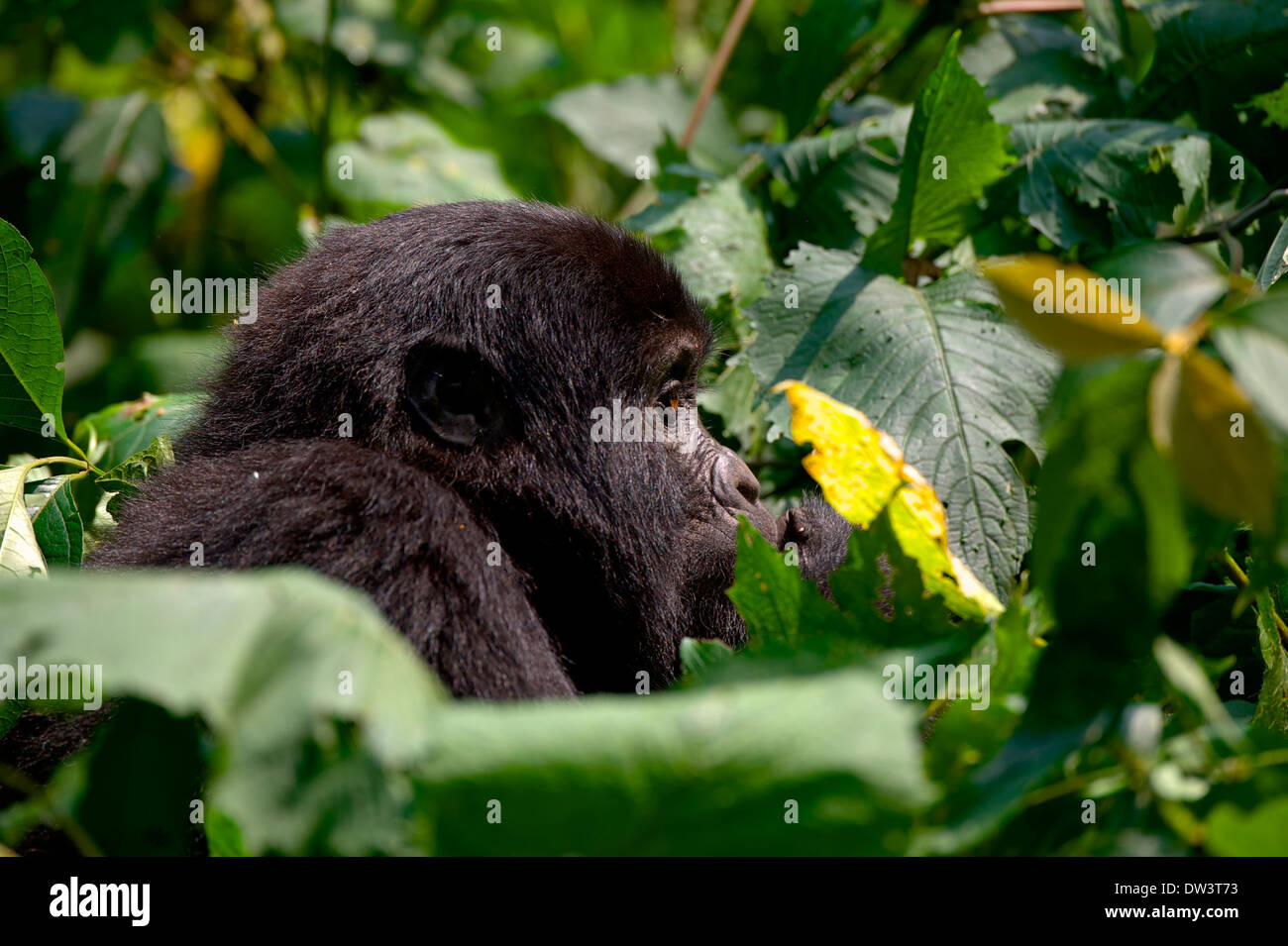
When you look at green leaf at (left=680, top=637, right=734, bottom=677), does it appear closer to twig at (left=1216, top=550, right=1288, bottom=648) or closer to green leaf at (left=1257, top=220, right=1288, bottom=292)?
twig at (left=1216, top=550, right=1288, bottom=648)

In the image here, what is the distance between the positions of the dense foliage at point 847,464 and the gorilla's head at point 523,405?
0.99 ft

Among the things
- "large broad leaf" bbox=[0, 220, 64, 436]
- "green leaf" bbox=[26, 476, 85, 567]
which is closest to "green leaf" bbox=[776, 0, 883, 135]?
"large broad leaf" bbox=[0, 220, 64, 436]

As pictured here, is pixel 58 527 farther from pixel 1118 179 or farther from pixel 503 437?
pixel 1118 179

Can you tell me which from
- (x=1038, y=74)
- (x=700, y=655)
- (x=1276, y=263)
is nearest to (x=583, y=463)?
(x=700, y=655)

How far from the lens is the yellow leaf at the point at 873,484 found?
66.9 inches

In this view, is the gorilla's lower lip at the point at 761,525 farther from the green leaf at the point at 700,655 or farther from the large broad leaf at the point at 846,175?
the green leaf at the point at 700,655

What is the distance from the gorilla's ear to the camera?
2.34 m

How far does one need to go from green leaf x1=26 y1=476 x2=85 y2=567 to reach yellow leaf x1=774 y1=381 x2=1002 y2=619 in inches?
51.6

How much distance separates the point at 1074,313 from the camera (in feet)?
3.76

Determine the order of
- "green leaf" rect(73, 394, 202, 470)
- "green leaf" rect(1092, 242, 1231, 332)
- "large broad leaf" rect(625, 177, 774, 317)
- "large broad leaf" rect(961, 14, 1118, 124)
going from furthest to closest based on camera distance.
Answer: "large broad leaf" rect(961, 14, 1118, 124) < "large broad leaf" rect(625, 177, 774, 317) < "green leaf" rect(73, 394, 202, 470) < "green leaf" rect(1092, 242, 1231, 332)

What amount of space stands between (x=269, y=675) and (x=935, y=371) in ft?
5.69

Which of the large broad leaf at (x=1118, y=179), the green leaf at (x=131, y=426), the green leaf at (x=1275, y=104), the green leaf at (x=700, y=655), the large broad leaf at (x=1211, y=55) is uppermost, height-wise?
the large broad leaf at (x=1211, y=55)

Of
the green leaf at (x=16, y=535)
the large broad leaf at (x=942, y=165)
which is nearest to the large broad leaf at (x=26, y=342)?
the green leaf at (x=16, y=535)
